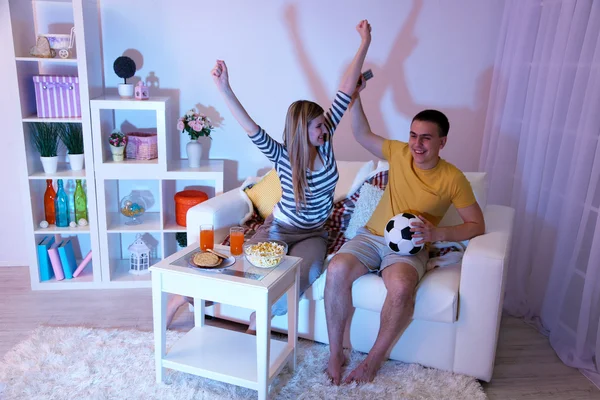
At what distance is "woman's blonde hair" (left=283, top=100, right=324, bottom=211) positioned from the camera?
2.20 metres

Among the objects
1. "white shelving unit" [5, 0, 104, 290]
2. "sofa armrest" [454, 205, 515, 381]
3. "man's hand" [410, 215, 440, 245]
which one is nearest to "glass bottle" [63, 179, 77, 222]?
"white shelving unit" [5, 0, 104, 290]

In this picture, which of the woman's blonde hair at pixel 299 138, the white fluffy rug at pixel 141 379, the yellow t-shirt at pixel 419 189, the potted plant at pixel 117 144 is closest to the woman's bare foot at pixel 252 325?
the white fluffy rug at pixel 141 379

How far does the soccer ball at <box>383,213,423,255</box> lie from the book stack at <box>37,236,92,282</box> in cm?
176

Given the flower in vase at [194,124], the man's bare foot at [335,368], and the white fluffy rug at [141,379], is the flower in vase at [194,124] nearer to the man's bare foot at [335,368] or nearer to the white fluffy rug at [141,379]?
the white fluffy rug at [141,379]

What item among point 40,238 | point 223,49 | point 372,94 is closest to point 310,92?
point 372,94

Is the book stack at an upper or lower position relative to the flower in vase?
lower

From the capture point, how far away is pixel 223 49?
10.2 ft

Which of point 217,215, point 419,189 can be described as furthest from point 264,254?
point 419,189

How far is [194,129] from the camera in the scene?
2.96 metres

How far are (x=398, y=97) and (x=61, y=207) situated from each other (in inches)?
81.8

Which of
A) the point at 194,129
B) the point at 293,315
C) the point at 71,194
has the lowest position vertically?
the point at 293,315

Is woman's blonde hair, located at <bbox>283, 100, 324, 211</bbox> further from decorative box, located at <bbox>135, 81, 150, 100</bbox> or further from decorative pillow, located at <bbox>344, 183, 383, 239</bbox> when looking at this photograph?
decorative box, located at <bbox>135, 81, 150, 100</bbox>

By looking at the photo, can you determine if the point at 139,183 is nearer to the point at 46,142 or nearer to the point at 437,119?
the point at 46,142

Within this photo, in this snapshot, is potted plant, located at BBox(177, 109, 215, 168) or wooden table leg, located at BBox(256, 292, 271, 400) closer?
wooden table leg, located at BBox(256, 292, 271, 400)
